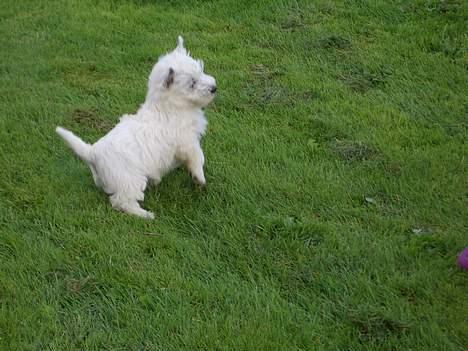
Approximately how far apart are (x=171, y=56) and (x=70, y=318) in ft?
7.23

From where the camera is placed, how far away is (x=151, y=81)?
5.13 meters

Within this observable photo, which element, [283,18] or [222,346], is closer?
[222,346]

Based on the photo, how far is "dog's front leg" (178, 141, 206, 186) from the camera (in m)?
5.10

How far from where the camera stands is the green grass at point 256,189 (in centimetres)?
387

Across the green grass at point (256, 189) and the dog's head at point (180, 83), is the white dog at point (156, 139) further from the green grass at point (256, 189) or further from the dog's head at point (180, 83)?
the green grass at point (256, 189)

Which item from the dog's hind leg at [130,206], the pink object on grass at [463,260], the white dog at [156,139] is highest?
the white dog at [156,139]

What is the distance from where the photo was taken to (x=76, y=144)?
4.76 meters

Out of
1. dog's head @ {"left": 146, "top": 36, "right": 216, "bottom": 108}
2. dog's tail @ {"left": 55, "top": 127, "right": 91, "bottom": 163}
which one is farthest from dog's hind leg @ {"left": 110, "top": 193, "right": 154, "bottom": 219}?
dog's head @ {"left": 146, "top": 36, "right": 216, "bottom": 108}

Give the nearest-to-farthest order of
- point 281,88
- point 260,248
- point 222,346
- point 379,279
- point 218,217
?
point 222,346, point 379,279, point 260,248, point 218,217, point 281,88

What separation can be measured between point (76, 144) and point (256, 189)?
1.45 metres

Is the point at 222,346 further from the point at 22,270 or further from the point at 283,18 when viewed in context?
the point at 283,18

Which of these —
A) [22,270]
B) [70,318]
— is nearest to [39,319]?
[70,318]

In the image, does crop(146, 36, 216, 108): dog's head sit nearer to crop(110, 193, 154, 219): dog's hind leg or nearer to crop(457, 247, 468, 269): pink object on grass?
crop(110, 193, 154, 219): dog's hind leg

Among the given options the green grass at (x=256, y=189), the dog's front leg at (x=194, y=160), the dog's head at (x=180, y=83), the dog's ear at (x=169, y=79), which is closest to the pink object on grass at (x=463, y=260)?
the green grass at (x=256, y=189)
